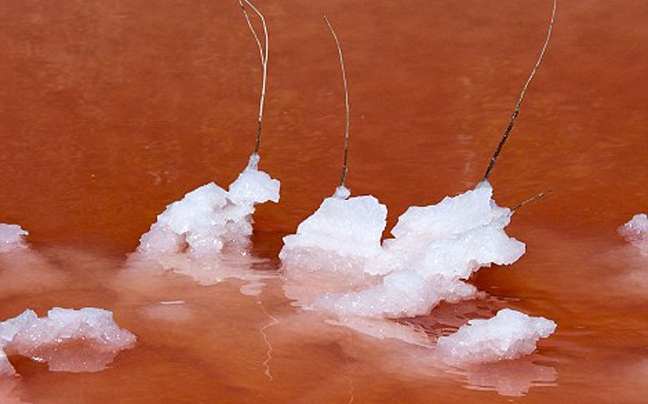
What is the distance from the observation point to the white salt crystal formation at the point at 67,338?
125cm

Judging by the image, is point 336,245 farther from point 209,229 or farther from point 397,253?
point 209,229

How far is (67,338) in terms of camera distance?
129cm

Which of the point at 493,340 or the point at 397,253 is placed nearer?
the point at 493,340

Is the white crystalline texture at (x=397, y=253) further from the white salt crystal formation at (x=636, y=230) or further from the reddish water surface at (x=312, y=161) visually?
the white salt crystal formation at (x=636, y=230)

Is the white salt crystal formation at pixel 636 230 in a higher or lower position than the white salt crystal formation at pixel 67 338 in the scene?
higher

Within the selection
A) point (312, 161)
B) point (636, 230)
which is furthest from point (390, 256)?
point (312, 161)

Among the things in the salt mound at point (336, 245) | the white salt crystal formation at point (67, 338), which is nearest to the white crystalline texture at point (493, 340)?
the salt mound at point (336, 245)

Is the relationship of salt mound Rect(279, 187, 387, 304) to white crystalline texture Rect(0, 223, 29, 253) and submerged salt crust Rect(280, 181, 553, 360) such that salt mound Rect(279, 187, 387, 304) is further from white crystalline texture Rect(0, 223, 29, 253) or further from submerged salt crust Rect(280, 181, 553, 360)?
white crystalline texture Rect(0, 223, 29, 253)

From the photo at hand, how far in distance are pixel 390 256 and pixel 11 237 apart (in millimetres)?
532

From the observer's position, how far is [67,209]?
5.84ft

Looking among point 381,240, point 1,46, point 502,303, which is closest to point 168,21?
point 1,46

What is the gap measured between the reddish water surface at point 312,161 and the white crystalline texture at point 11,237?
27mm

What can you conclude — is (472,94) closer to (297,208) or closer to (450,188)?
(450,188)

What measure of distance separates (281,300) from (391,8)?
1470 millimetres
